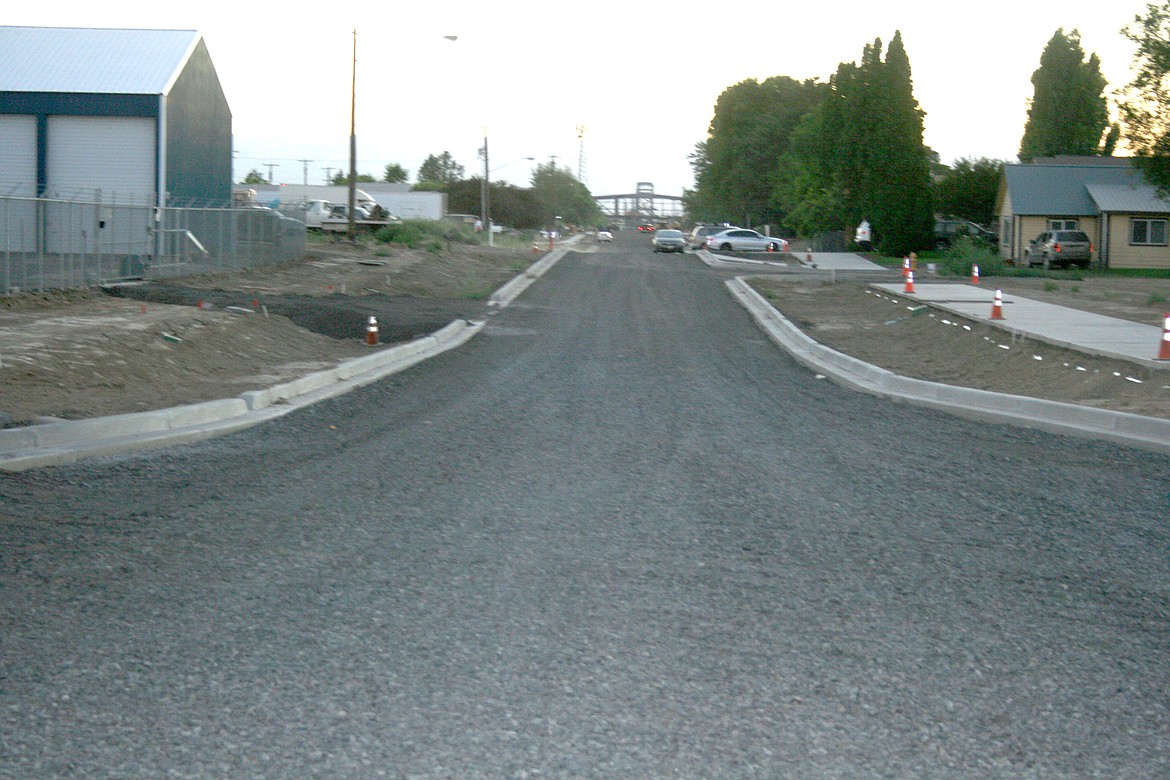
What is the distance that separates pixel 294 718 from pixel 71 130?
35.4m

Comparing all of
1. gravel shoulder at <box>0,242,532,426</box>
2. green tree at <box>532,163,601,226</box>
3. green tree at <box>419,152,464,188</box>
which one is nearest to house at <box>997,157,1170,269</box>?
gravel shoulder at <box>0,242,532,426</box>

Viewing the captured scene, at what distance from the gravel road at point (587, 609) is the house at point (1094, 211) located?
47.9m

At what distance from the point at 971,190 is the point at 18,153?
5514cm

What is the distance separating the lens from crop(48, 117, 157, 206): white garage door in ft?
116

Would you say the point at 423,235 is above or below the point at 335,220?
below

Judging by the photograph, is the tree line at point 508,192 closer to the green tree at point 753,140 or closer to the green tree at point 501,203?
the green tree at point 501,203

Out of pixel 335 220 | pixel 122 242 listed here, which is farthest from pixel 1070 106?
pixel 122 242

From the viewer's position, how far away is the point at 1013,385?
49.5ft

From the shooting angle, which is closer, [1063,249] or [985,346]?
[985,346]

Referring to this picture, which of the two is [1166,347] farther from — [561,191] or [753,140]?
[561,191]

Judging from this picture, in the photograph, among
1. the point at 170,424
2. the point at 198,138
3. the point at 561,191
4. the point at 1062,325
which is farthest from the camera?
the point at 561,191

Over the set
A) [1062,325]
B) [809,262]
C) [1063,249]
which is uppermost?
[1063,249]

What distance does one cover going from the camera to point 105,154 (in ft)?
116

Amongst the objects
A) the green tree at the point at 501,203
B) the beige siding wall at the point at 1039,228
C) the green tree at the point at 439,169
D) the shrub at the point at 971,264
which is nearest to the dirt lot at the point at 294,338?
the shrub at the point at 971,264
